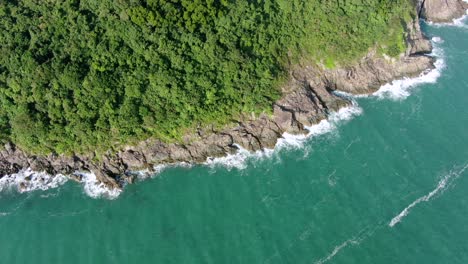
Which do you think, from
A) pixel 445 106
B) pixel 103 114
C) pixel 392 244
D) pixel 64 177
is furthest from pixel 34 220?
pixel 445 106

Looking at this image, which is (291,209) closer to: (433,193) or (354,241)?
(354,241)

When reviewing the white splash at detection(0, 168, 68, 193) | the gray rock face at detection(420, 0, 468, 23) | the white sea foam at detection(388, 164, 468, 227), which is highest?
the gray rock face at detection(420, 0, 468, 23)

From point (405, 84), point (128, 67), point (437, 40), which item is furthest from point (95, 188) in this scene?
point (437, 40)

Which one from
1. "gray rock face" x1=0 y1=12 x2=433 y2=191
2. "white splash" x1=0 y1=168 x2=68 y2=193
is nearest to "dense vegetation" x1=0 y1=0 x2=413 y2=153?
"gray rock face" x1=0 y1=12 x2=433 y2=191

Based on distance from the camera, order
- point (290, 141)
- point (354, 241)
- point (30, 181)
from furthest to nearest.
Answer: point (290, 141), point (30, 181), point (354, 241)

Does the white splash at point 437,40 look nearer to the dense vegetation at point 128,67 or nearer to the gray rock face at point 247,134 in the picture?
the gray rock face at point 247,134

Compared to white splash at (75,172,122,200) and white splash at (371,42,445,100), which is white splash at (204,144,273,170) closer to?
white splash at (75,172,122,200)

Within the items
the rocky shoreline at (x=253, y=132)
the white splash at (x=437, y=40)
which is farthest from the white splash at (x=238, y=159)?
the white splash at (x=437, y=40)

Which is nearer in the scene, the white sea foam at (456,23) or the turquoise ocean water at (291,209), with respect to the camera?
the turquoise ocean water at (291,209)
